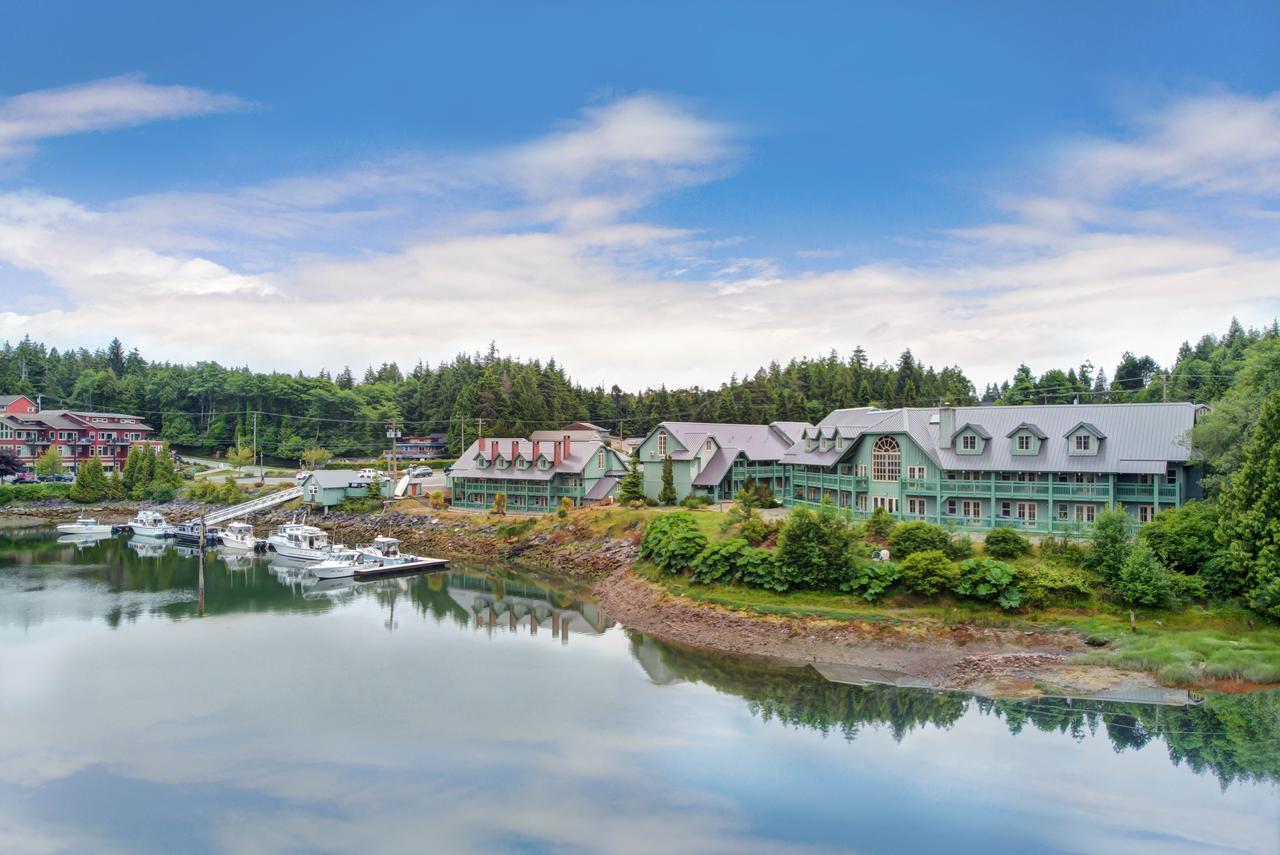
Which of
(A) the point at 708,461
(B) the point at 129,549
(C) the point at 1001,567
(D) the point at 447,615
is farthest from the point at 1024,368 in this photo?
(B) the point at 129,549

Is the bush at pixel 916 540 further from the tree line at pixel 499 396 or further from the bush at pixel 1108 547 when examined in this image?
the tree line at pixel 499 396

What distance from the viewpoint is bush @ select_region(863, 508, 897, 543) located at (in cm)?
3616

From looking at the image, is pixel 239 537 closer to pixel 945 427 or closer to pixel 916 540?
pixel 916 540

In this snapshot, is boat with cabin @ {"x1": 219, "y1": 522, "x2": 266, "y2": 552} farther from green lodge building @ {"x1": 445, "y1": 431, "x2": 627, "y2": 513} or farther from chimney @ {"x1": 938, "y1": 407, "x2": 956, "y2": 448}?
chimney @ {"x1": 938, "y1": 407, "x2": 956, "y2": 448}

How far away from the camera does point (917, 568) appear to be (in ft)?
103

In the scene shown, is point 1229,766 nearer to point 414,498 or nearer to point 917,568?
point 917,568

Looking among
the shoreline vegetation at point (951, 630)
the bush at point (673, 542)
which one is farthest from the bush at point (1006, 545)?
the bush at point (673, 542)

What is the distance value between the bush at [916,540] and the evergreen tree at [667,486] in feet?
63.8

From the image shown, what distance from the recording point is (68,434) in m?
82.9

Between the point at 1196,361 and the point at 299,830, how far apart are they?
94365 millimetres

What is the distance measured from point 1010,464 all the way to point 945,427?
139 inches

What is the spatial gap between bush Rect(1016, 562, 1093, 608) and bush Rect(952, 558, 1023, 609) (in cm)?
33

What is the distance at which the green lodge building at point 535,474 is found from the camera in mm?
56656

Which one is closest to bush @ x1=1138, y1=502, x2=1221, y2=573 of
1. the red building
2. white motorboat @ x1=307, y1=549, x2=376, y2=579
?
white motorboat @ x1=307, y1=549, x2=376, y2=579
